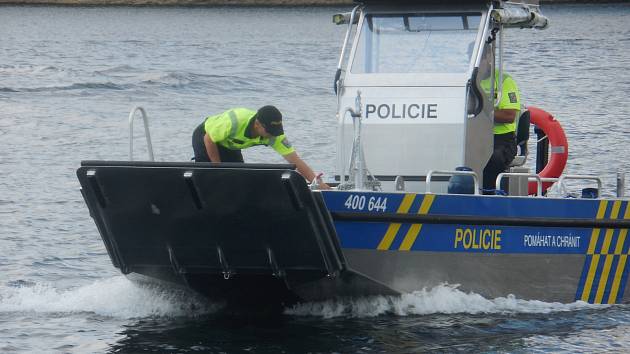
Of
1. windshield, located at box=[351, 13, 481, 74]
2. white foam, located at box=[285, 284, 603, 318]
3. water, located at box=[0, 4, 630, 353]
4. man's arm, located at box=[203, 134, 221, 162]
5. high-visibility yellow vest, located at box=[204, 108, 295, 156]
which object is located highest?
windshield, located at box=[351, 13, 481, 74]

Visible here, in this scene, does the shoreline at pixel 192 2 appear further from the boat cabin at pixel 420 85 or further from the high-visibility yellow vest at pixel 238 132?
the high-visibility yellow vest at pixel 238 132

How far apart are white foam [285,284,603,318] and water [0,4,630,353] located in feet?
0.04

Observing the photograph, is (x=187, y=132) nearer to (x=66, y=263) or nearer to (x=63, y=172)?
(x=63, y=172)

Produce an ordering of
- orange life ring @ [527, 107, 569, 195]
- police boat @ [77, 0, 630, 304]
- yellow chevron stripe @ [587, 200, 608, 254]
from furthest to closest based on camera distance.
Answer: orange life ring @ [527, 107, 569, 195] → yellow chevron stripe @ [587, 200, 608, 254] → police boat @ [77, 0, 630, 304]

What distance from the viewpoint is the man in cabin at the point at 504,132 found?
435 inches

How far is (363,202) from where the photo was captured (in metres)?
9.46

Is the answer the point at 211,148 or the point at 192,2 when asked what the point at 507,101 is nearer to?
the point at 211,148

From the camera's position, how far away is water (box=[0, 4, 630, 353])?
9969 mm

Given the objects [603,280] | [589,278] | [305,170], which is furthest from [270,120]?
[603,280]

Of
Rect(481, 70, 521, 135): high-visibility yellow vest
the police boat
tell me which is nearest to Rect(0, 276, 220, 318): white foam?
the police boat

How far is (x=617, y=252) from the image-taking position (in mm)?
10359

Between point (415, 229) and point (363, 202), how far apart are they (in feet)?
1.59

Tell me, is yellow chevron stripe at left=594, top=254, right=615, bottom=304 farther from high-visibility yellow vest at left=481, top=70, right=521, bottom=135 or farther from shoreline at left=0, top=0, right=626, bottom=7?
shoreline at left=0, top=0, right=626, bottom=7

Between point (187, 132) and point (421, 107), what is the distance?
48.4 feet
